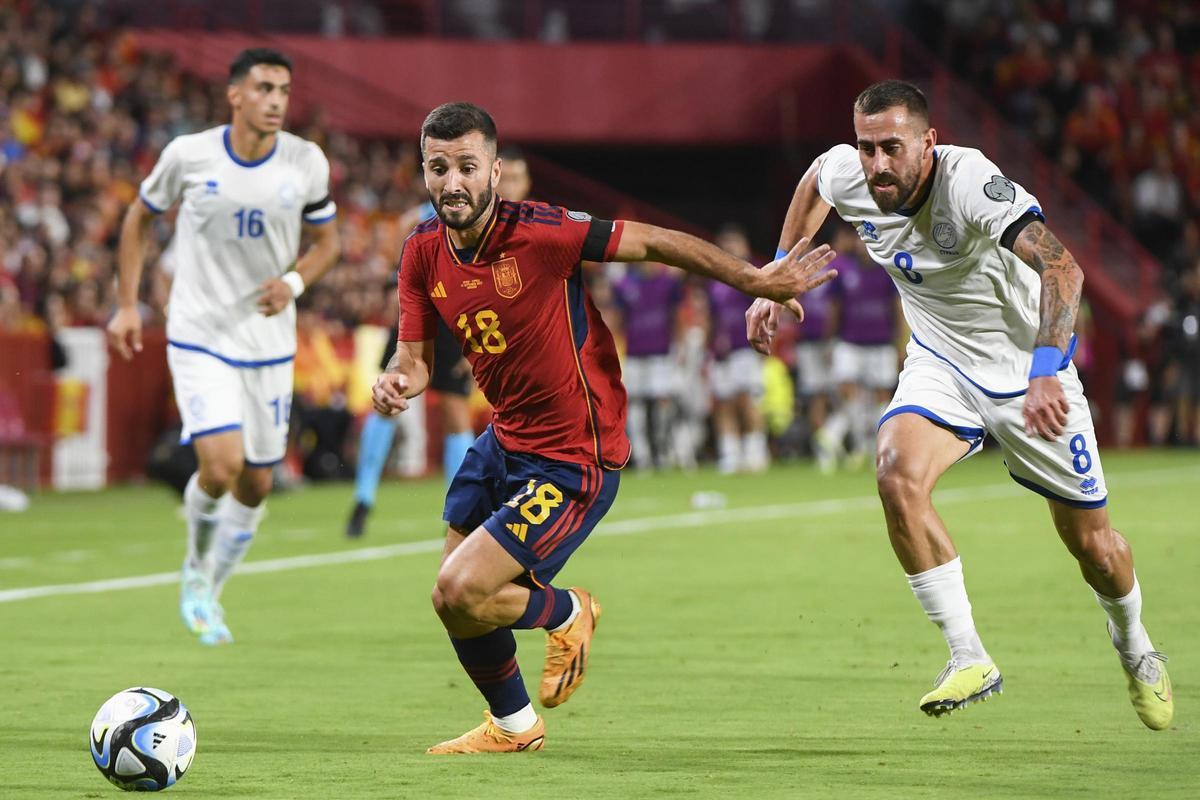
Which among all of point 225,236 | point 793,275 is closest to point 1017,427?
point 793,275

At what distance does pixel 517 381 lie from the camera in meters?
6.48

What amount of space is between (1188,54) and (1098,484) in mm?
29174

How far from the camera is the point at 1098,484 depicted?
675 cm

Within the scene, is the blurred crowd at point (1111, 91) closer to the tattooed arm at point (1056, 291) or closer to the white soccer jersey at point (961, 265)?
the white soccer jersey at point (961, 265)

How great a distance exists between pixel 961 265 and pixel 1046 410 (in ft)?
3.30

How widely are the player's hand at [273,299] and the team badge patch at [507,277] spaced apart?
2965mm

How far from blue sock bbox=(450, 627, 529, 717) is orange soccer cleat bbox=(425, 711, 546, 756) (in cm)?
6

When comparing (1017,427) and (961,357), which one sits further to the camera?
(961,357)

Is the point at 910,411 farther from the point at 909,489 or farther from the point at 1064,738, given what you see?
the point at 1064,738

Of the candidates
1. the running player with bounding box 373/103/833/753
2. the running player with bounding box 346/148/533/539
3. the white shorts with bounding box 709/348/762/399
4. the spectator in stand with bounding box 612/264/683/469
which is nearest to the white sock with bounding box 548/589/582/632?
the running player with bounding box 373/103/833/753

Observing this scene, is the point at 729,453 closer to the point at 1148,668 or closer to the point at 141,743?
the point at 1148,668

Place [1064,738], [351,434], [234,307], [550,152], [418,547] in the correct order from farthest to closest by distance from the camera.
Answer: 1. [550,152]
2. [351,434]
3. [418,547]
4. [234,307]
5. [1064,738]

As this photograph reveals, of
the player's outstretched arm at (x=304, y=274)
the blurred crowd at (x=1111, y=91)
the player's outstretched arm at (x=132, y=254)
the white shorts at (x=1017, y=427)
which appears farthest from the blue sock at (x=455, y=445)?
the blurred crowd at (x=1111, y=91)

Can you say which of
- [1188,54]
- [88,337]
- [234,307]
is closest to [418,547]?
[234,307]
